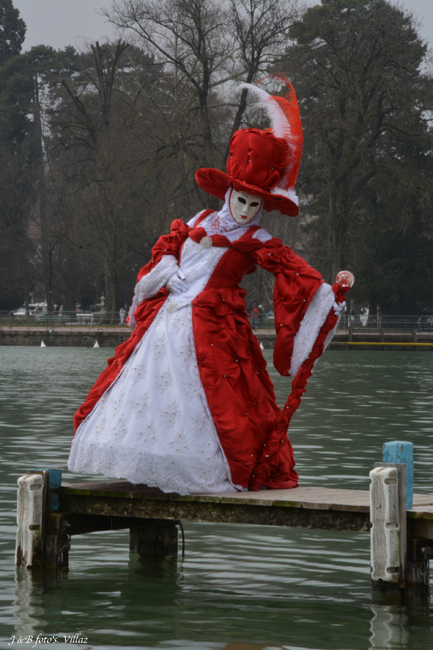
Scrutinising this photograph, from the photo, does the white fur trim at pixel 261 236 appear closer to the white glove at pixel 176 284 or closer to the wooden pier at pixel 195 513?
→ the white glove at pixel 176 284

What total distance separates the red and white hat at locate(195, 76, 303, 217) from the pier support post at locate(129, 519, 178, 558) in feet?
6.59

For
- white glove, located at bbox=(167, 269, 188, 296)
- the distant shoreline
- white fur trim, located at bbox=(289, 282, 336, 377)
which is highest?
white glove, located at bbox=(167, 269, 188, 296)

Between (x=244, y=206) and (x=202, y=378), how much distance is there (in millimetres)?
1149

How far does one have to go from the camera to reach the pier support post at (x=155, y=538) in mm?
6984

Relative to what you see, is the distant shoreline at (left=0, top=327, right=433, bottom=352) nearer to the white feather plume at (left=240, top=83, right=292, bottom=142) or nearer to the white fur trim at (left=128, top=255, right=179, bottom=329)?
the white feather plume at (left=240, top=83, right=292, bottom=142)

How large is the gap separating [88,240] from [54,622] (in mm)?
47805

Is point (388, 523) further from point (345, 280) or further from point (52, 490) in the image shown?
point (52, 490)

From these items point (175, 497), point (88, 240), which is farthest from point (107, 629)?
point (88, 240)

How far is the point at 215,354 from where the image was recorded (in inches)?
248

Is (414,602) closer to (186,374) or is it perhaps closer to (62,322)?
(186,374)

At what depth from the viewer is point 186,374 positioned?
6223mm

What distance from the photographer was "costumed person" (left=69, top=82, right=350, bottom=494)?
6.07 m

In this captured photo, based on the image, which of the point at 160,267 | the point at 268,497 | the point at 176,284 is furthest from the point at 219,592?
the point at 160,267

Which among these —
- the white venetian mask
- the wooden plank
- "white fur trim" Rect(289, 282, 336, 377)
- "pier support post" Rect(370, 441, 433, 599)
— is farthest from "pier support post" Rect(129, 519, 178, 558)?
the white venetian mask
